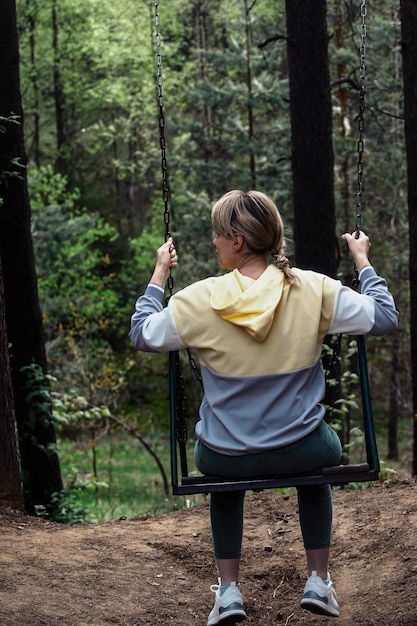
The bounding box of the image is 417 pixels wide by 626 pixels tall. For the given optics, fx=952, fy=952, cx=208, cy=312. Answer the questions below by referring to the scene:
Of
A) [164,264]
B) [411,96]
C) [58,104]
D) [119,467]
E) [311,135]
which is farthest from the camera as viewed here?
[58,104]

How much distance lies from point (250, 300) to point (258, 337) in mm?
136

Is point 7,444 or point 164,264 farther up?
point 164,264

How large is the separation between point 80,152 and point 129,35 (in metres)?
4.63

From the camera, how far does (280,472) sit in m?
3.46

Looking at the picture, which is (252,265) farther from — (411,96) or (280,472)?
(411,96)

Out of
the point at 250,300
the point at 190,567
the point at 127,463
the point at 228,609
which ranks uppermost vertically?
the point at 250,300

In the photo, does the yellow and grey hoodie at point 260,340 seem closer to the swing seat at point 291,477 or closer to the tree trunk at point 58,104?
the swing seat at point 291,477

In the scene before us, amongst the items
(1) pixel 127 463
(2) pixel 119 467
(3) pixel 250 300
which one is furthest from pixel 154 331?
(1) pixel 127 463

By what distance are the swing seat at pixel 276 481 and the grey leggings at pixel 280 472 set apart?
0.03 metres

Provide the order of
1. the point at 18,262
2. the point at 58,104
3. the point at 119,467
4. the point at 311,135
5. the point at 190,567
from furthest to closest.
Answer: the point at 58,104
the point at 119,467
the point at 311,135
the point at 18,262
the point at 190,567

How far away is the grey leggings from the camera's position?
11.3 ft

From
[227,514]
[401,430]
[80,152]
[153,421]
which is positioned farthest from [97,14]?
[227,514]

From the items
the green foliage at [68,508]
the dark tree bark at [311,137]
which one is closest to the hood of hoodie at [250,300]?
the green foliage at [68,508]

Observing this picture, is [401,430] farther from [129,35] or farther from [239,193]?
[239,193]
